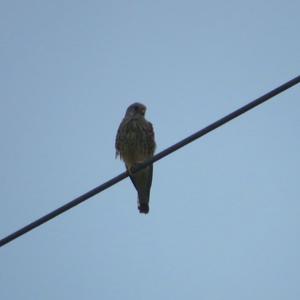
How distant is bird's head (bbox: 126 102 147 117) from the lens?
8.91 meters

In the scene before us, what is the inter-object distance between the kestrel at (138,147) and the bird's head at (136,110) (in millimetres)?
58

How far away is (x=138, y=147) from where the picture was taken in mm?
A: 8430

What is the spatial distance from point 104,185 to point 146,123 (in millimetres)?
4122

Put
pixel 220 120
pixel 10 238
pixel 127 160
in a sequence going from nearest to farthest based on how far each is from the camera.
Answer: pixel 10 238 → pixel 220 120 → pixel 127 160

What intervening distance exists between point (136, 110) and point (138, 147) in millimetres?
748

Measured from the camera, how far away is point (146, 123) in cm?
872

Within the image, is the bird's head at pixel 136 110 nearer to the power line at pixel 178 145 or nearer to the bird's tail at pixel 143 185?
the bird's tail at pixel 143 185

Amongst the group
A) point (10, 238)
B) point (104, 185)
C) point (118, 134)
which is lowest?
point (10, 238)

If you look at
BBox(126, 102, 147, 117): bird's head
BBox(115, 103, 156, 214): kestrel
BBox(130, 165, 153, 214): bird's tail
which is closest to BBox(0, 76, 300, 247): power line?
BBox(115, 103, 156, 214): kestrel

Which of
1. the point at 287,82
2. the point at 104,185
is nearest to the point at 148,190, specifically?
the point at 104,185

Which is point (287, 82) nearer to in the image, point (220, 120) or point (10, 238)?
point (220, 120)

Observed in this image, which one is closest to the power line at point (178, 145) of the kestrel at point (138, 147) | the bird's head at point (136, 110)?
the kestrel at point (138, 147)

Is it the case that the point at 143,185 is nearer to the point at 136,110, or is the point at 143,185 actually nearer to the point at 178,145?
the point at 136,110

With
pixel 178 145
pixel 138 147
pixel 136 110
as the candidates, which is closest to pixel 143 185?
pixel 138 147
